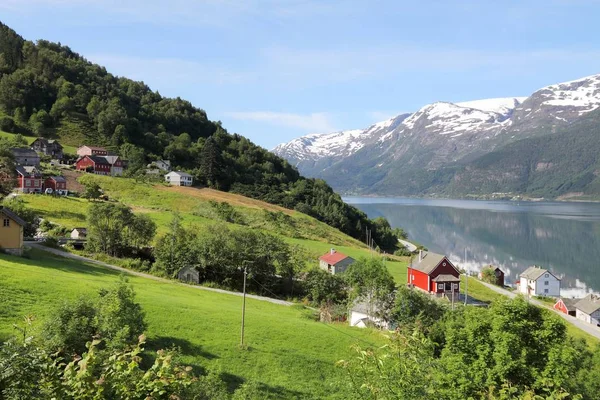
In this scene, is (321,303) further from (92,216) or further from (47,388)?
(47,388)

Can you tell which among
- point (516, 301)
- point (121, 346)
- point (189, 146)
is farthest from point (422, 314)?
point (189, 146)

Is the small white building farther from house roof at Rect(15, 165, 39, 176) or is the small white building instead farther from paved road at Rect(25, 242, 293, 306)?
house roof at Rect(15, 165, 39, 176)

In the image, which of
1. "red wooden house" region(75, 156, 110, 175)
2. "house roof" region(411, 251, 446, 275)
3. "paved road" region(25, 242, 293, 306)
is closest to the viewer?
"paved road" region(25, 242, 293, 306)

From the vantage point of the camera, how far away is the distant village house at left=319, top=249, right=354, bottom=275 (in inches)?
2248

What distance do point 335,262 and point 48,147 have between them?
7902 cm

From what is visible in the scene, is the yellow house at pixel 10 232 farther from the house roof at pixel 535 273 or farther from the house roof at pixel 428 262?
the house roof at pixel 535 273

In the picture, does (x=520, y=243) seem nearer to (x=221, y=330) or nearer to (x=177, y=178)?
(x=177, y=178)

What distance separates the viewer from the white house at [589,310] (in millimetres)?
54000

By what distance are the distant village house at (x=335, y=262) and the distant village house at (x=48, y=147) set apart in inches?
2925

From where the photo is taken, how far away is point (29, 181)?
74438 millimetres

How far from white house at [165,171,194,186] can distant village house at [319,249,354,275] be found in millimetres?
53238

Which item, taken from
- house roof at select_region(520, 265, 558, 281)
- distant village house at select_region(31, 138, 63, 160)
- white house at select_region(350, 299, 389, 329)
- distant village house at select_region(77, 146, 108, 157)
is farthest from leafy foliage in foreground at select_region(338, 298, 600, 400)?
distant village house at select_region(31, 138, 63, 160)

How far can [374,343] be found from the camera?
29.6 m

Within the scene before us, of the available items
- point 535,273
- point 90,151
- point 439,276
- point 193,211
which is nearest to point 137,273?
point 439,276
